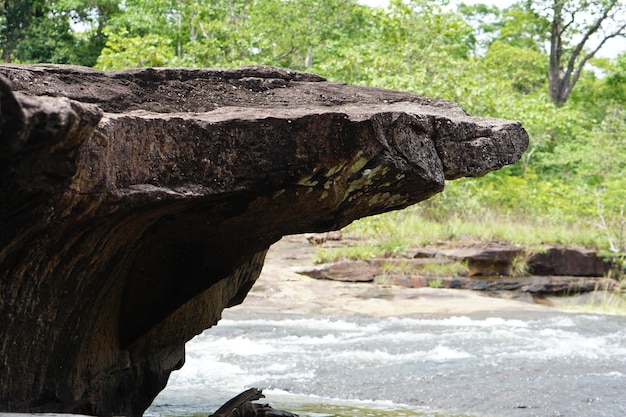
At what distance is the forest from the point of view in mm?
19891

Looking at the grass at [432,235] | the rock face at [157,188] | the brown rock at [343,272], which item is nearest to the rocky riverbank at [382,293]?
the brown rock at [343,272]

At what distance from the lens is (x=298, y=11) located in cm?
2914

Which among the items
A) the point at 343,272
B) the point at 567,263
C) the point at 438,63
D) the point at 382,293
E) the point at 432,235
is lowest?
the point at 382,293

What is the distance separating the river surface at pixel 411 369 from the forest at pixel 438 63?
672 centimetres

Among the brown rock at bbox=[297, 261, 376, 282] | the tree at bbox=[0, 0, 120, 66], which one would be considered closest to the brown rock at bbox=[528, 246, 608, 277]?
the brown rock at bbox=[297, 261, 376, 282]

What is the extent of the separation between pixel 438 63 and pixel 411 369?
610 inches

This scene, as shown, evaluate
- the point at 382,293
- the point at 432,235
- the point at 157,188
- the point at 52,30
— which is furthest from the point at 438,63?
the point at 157,188

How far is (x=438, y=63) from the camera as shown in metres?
22.8

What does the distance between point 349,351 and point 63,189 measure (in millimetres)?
7045

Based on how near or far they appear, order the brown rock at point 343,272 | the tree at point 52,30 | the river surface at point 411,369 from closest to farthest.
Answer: the river surface at point 411,369 → the brown rock at point 343,272 → the tree at point 52,30

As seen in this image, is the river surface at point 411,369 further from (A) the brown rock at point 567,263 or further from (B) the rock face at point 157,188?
(A) the brown rock at point 567,263

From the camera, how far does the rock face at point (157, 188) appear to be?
10.9 ft

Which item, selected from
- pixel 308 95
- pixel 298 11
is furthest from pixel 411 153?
pixel 298 11

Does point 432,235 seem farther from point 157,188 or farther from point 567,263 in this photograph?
point 157,188
